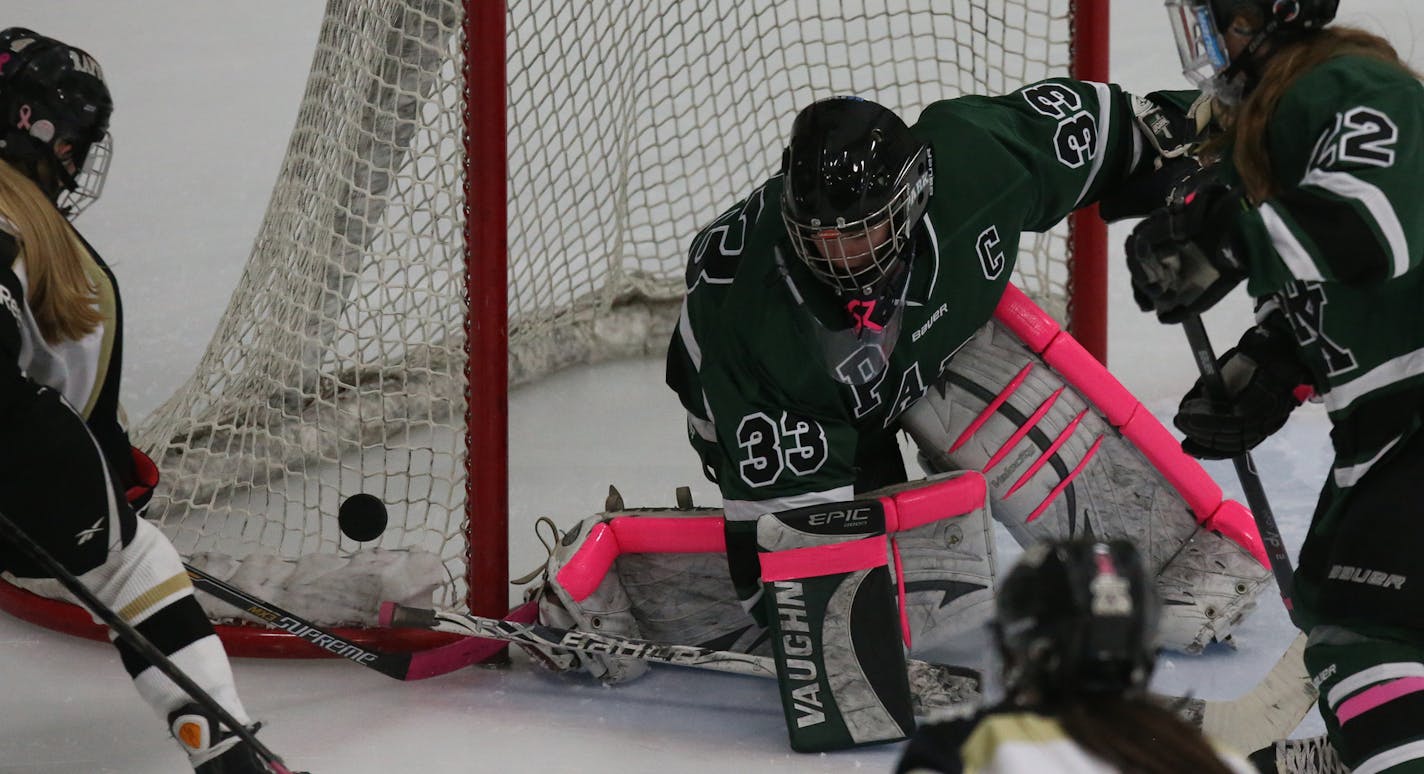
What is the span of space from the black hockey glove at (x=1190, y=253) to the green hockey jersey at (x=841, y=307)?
2.16 ft

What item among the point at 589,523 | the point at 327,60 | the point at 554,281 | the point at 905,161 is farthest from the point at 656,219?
the point at 905,161

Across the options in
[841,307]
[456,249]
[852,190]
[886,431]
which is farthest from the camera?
[456,249]

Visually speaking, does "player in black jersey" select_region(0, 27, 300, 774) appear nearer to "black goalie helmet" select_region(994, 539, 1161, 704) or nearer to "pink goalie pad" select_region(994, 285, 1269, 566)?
"black goalie helmet" select_region(994, 539, 1161, 704)

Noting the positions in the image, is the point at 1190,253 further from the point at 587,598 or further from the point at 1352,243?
the point at 587,598

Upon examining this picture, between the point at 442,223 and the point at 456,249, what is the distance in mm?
705

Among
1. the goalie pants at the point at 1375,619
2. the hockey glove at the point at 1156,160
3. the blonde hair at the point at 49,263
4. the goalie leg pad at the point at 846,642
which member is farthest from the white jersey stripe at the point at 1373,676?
the blonde hair at the point at 49,263

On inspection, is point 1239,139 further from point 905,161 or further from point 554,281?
point 554,281

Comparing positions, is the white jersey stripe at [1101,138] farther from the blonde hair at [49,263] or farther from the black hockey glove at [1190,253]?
the blonde hair at [49,263]

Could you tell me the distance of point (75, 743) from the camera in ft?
7.68

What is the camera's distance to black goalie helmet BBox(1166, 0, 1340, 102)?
5.22ft

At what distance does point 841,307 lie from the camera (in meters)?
2.25

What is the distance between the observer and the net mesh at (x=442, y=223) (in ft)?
8.66

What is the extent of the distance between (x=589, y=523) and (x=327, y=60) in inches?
37.6

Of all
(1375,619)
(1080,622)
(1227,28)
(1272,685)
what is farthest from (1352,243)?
(1272,685)
